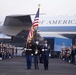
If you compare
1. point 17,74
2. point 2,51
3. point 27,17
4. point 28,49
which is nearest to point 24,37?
point 27,17

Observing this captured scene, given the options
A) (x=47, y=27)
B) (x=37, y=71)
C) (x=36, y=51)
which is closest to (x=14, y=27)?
(x=47, y=27)

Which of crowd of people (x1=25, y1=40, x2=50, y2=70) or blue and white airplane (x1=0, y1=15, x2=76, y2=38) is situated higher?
blue and white airplane (x1=0, y1=15, x2=76, y2=38)

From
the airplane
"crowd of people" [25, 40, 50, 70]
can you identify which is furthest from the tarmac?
the airplane

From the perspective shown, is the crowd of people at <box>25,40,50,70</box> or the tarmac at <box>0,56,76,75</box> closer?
the tarmac at <box>0,56,76,75</box>

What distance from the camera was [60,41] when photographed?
41188 mm

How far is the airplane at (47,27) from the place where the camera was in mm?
43125

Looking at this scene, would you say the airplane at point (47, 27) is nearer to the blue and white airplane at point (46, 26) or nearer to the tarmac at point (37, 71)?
the blue and white airplane at point (46, 26)

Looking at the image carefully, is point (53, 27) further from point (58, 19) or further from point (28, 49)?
point (28, 49)

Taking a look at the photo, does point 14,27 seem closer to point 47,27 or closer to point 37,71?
point 47,27

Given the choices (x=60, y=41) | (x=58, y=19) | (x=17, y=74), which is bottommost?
(x=17, y=74)

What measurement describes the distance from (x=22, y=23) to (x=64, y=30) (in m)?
5.57

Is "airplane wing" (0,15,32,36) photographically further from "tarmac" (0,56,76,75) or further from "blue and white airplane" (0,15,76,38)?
"tarmac" (0,56,76,75)

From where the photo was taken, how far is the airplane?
43.1 meters

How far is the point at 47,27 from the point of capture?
47.1 m
